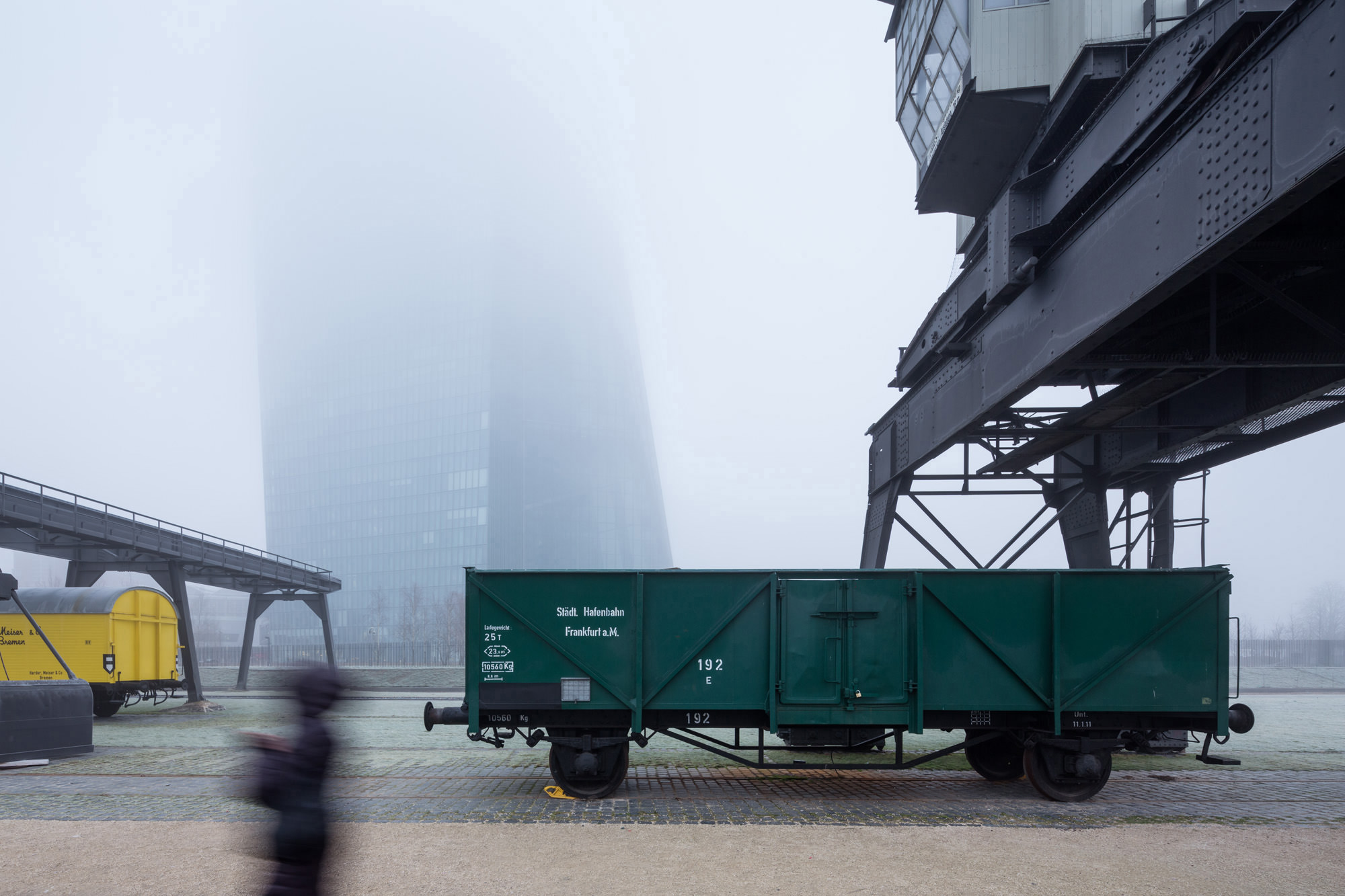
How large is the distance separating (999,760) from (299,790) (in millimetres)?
9536

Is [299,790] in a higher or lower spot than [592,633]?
higher

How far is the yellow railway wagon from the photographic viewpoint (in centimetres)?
1875

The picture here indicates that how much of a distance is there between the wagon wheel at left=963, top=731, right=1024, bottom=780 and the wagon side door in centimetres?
218

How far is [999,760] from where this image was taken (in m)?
10.9

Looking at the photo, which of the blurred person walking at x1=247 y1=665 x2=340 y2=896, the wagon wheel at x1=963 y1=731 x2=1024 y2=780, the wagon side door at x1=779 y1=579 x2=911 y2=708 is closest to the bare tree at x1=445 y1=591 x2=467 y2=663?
the wagon wheel at x1=963 y1=731 x2=1024 y2=780

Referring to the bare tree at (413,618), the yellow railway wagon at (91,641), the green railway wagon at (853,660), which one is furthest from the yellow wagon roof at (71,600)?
the bare tree at (413,618)

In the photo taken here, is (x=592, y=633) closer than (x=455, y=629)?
Yes

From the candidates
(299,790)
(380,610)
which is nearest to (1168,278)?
(299,790)

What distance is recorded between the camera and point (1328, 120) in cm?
481

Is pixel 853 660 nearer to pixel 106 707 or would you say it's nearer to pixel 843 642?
pixel 843 642

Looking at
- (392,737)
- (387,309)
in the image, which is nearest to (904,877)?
(392,737)

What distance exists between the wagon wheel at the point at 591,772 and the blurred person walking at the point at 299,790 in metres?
6.09

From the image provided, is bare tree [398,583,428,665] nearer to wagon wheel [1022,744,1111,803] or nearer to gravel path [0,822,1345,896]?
gravel path [0,822,1345,896]

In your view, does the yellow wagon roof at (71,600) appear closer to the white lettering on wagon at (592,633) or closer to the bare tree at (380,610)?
the white lettering on wagon at (592,633)
